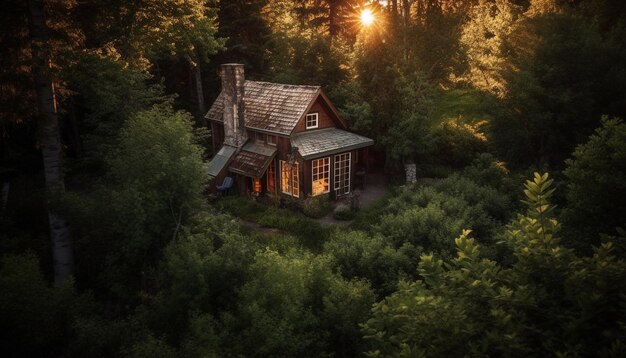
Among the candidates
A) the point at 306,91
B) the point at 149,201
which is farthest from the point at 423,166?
the point at 149,201

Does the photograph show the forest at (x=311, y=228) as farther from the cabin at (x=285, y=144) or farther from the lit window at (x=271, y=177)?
the lit window at (x=271, y=177)

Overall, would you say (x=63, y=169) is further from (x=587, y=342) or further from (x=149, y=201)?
(x=587, y=342)

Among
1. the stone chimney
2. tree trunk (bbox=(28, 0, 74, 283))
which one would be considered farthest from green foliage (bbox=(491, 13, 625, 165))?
tree trunk (bbox=(28, 0, 74, 283))

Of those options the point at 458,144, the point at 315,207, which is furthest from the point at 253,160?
the point at 458,144

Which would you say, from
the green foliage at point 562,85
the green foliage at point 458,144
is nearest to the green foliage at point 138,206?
the green foliage at point 562,85

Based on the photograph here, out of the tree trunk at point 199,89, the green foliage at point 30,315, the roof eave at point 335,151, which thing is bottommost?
the green foliage at point 30,315

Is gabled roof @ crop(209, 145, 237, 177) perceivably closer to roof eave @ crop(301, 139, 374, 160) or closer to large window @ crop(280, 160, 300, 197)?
large window @ crop(280, 160, 300, 197)
